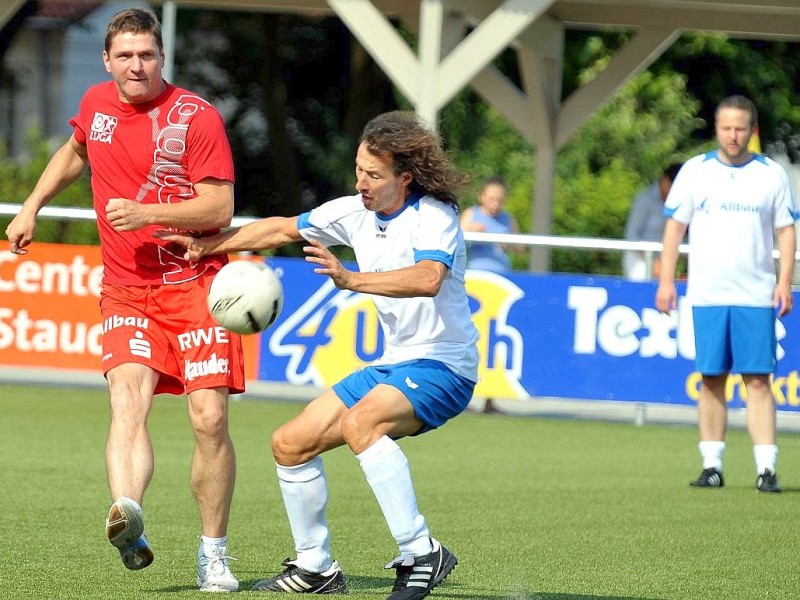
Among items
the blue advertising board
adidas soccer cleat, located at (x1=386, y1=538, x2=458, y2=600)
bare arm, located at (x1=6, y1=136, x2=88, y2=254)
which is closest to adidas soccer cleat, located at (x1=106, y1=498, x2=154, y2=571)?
adidas soccer cleat, located at (x1=386, y1=538, x2=458, y2=600)

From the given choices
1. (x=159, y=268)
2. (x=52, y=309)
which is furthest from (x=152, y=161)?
(x=52, y=309)

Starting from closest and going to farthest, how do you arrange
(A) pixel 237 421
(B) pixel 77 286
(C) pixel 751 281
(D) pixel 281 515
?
(D) pixel 281 515
(C) pixel 751 281
(A) pixel 237 421
(B) pixel 77 286

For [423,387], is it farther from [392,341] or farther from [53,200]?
[53,200]

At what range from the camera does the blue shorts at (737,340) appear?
9445mm

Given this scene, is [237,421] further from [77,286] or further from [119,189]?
[119,189]

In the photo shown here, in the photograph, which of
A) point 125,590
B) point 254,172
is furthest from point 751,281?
point 254,172

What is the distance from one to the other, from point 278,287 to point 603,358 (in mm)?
7212

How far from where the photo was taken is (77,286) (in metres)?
13.3

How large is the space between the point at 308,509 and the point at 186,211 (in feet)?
3.85

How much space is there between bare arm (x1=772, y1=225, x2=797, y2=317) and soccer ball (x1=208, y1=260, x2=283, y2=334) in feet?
14.3

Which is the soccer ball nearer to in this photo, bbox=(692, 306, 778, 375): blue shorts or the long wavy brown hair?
the long wavy brown hair

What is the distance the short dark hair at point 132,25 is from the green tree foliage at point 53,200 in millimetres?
14285

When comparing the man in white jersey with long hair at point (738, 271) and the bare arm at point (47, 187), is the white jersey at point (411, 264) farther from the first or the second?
the man in white jersey with long hair at point (738, 271)

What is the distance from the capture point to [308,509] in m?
5.94
